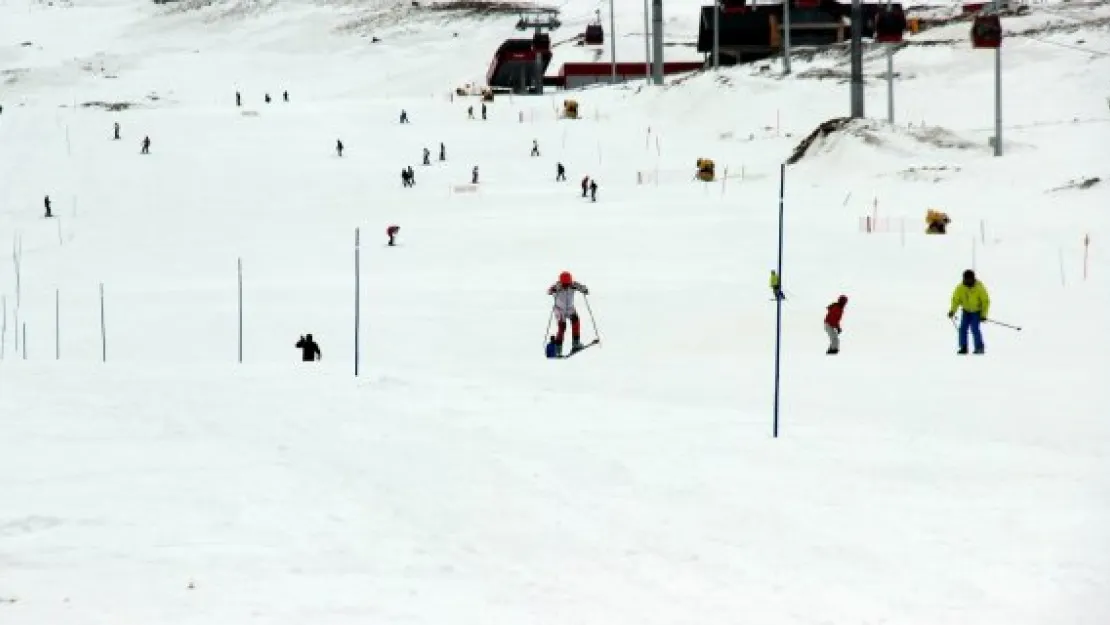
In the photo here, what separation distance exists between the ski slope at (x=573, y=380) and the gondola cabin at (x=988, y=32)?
349 cm

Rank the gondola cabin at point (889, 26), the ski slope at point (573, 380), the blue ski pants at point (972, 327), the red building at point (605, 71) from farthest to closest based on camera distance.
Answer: the red building at point (605, 71), the gondola cabin at point (889, 26), the blue ski pants at point (972, 327), the ski slope at point (573, 380)

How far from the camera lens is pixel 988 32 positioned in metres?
46.2

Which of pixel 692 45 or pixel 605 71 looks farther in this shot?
pixel 692 45

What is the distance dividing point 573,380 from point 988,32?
1323 inches

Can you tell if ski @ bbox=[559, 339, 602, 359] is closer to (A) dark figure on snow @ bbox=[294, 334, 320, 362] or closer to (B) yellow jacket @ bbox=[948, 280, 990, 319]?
(A) dark figure on snow @ bbox=[294, 334, 320, 362]

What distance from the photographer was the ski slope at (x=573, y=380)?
8.81 meters

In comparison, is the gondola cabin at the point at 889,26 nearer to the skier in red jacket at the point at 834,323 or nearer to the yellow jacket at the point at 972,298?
the skier in red jacket at the point at 834,323

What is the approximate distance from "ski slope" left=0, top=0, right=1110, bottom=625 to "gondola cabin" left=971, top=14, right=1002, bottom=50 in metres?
3.49

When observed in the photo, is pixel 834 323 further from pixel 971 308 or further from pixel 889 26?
pixel 889 26

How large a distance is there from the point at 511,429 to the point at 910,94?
5091cm

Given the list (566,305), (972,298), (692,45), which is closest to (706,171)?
(566,305)

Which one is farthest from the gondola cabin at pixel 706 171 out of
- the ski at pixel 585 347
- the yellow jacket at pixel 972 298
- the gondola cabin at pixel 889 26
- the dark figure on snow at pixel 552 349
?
the yellow jacket at pixel 972 298

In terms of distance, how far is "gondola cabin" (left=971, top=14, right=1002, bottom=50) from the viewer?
4479 centimetres

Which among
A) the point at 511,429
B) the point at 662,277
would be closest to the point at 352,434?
the point at 511,429
